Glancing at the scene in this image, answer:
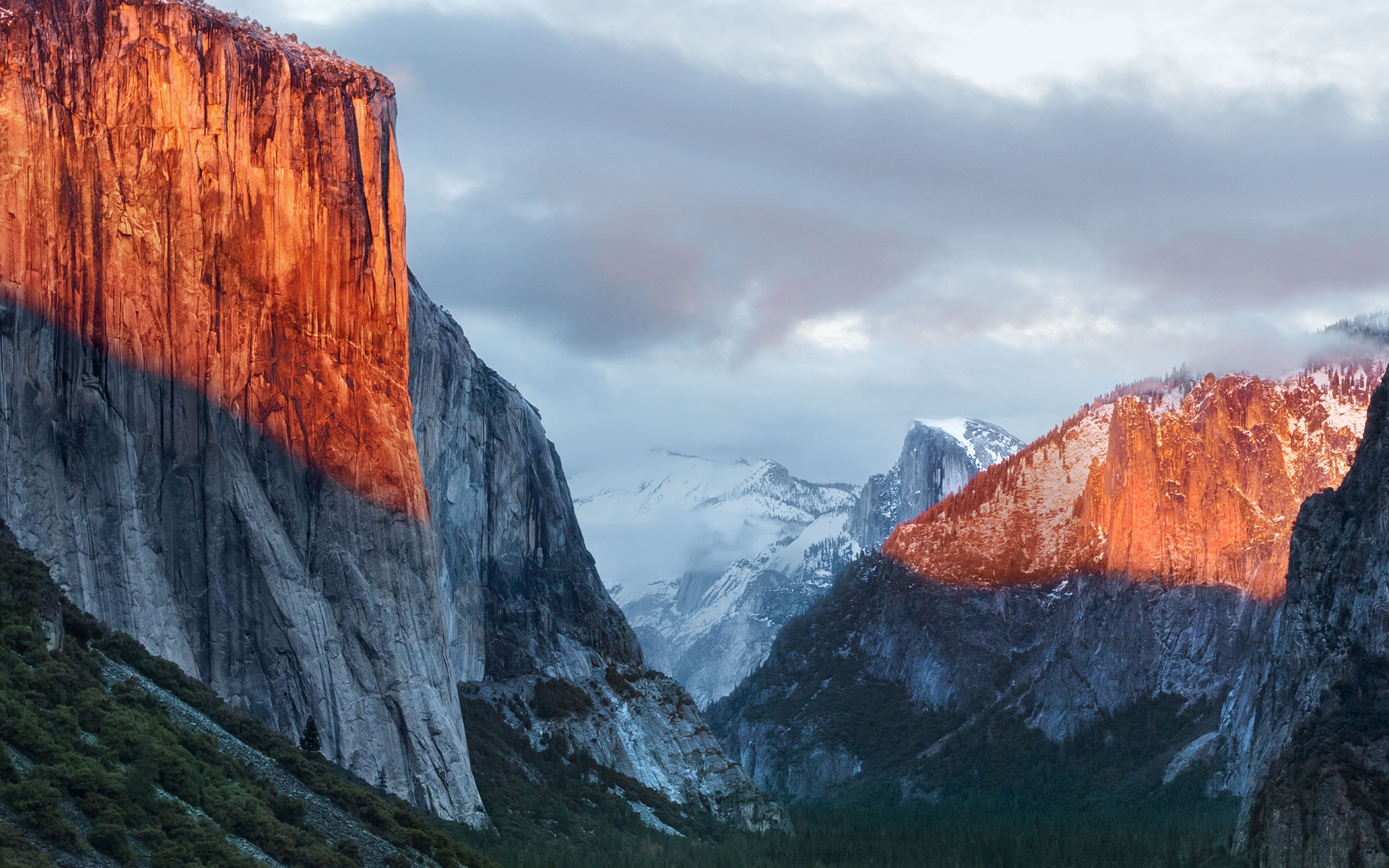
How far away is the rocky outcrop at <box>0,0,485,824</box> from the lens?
111 metres

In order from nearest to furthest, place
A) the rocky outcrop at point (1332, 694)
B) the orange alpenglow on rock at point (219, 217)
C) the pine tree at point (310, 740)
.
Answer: the pine tree at point (310, 740)
the orange alpenglow on rock at point (219, 217)
the rocky outcrop at point (1332, 694)

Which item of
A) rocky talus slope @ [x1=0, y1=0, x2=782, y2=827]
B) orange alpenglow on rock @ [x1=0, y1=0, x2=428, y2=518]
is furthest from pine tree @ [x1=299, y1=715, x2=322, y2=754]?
orange alpenglow on rock @ [x1=0, y1=0, x2=428, y2=518]

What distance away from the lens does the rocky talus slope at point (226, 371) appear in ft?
364

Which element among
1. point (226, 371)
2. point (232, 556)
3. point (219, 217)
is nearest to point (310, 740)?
point (232, 556)

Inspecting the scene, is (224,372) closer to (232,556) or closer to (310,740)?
(232,556)

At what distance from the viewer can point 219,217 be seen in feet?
407

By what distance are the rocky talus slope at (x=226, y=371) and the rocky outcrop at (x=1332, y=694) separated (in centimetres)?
7466

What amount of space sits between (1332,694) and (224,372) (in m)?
111

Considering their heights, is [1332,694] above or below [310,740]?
above

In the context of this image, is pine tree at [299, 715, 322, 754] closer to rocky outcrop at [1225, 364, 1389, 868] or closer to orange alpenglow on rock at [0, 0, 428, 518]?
orange alpenglow on rock at [0, 0, 428, 518]

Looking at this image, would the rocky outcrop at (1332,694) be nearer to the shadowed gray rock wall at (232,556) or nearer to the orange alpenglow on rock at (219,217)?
the shadowed gray rock wall at (232,556)

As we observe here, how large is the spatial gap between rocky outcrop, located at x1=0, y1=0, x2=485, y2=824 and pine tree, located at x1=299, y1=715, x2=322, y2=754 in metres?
2.96

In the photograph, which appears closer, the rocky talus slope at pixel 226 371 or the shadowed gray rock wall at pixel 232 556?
the shadowed gray rock wall at pixel 232 556

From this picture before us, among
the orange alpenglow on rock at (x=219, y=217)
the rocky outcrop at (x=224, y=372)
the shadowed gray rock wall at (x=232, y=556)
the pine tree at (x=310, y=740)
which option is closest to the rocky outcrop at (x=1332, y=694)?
the rocky outcrop at (x=224, y=372)
